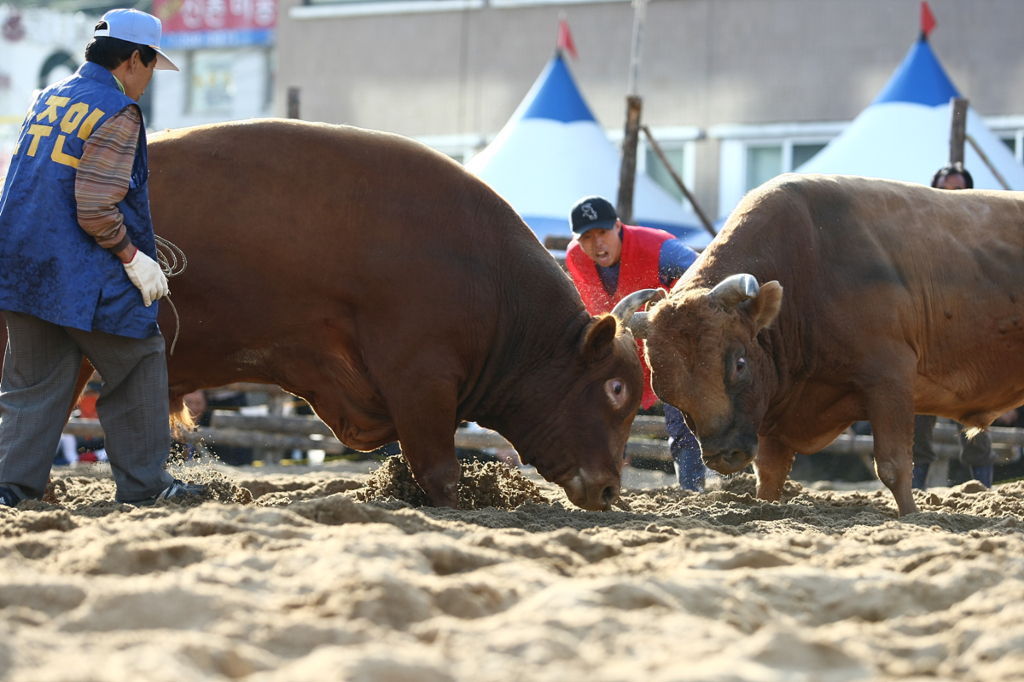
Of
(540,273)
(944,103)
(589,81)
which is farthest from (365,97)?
(540,273)

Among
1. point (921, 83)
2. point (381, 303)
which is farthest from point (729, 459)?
point (921, 83)

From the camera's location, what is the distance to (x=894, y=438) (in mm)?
4906

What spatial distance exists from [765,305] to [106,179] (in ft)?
9.02

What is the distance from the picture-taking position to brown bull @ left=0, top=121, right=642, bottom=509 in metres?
4.49

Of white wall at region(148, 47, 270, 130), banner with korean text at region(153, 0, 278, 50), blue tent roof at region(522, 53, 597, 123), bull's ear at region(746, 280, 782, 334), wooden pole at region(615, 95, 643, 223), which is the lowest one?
bull's ear at region(746, 280, 782, 334)

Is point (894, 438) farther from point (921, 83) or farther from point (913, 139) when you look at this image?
point (921, 83)

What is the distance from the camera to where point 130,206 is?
13.3 ft

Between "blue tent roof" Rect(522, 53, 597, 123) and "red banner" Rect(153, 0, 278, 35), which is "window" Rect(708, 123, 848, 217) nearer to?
"blue tent roof" Rect(522, 53, 597, 123)

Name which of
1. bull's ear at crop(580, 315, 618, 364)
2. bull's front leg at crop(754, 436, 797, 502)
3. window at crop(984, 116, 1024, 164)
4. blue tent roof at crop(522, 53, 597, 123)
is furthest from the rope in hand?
window at crop(984, 116, 1024, 164)

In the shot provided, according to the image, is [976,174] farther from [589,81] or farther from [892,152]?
[589,81]

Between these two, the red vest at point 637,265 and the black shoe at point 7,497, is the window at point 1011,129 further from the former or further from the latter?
the black shoe at point 7,497

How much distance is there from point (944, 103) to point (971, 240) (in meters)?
6.18

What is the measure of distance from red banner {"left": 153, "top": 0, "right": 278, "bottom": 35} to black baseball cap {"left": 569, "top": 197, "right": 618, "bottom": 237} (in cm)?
2302

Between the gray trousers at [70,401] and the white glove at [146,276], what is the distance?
0.18m
